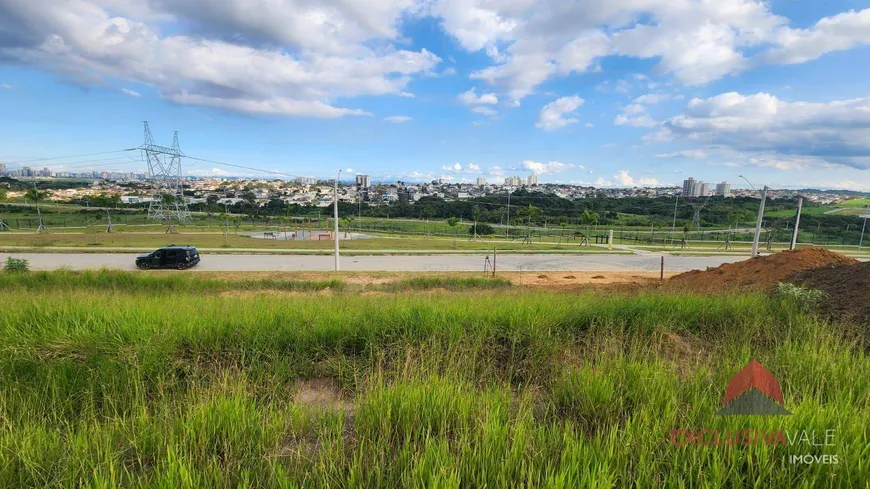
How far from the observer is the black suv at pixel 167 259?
Answer: 87.4 feet

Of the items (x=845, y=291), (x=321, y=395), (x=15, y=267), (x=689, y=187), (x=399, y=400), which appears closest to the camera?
(x=399, y=400)

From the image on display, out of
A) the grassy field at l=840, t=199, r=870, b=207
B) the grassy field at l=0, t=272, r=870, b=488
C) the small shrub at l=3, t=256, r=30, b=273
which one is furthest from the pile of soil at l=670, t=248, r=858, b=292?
the grassy field at l=840, t=199, r=870, b=207

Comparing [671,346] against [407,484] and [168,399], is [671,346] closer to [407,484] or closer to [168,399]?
[407,484]

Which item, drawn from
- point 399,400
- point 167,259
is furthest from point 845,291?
point 167,259

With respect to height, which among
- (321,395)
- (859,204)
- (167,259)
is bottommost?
(167,259)

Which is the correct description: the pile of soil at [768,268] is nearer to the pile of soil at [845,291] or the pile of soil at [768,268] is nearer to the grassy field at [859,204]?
the pile of soil at [845,291]

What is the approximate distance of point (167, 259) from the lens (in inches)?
1062

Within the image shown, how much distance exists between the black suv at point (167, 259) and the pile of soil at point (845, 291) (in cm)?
3278

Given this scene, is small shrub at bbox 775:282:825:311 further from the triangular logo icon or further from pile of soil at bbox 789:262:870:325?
the triangular logo icon

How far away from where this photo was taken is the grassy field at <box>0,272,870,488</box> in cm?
210

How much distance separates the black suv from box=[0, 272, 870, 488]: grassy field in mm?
25682

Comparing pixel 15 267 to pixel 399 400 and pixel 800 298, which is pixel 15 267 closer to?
pixel 399 400

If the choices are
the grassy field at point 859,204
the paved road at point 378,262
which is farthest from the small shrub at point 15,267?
the grassy field at point 859,204

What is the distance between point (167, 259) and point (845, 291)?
111 ft
